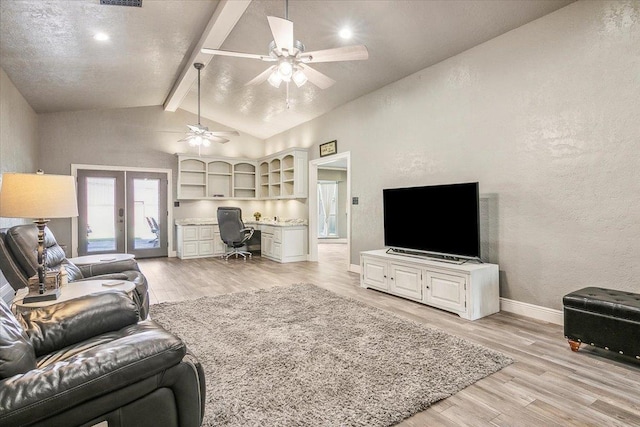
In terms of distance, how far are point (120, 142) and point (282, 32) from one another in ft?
21.7

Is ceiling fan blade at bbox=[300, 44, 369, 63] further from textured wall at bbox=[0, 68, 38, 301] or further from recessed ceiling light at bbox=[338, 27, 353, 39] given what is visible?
textured wall at bbox=[0, 68, 38, 301]

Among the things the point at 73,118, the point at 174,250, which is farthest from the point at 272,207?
the point at 73,118

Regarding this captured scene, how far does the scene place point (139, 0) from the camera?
3.60 meters

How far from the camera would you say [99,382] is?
118cm

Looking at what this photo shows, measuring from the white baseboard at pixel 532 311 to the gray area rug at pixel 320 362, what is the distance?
3.90ft

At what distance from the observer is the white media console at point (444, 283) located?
139 inches

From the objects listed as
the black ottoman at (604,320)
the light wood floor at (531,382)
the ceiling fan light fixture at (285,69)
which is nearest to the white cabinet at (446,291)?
the light wood floor at (531,382)

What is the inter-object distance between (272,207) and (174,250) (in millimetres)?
2628

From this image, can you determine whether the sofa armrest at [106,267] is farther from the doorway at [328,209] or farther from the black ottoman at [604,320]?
the doorway at [328,209]

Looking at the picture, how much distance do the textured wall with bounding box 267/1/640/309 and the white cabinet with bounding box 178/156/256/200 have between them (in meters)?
5.56

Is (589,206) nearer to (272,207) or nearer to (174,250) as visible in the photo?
(272,207)

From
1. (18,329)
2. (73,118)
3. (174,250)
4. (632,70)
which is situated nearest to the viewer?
(18,329)

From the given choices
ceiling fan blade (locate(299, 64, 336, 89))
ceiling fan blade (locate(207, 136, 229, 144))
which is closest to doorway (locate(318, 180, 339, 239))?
ceiling fan blade (locate(207, 136, 229, 144))

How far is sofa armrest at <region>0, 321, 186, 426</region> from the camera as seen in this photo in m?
1.06
